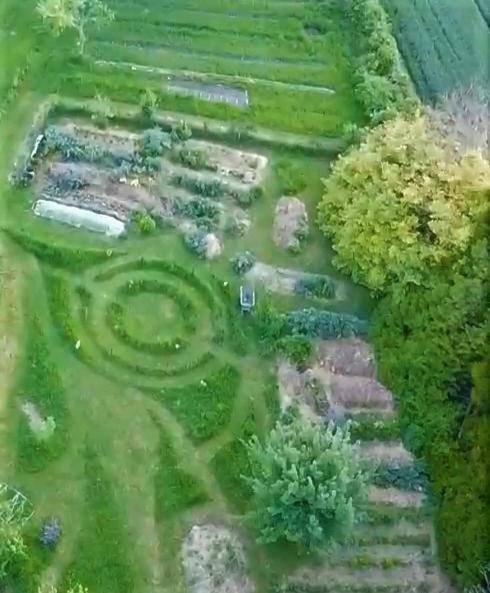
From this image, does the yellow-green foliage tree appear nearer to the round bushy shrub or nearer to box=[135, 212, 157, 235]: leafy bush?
box=[135, 212, 157, 235]: leafy bush

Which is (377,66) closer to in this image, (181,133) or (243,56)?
(243,56)

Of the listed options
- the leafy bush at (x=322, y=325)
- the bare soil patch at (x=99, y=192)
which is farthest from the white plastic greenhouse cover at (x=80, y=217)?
the leafy bush at (x=322, y=325)

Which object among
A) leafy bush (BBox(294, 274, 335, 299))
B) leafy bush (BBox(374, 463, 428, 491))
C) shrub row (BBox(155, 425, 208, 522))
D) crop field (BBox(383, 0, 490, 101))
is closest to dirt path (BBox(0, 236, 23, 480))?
shrub row (BBox(155, 425, 208, 522))

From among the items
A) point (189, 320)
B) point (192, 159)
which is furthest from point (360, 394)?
point (192, 159)

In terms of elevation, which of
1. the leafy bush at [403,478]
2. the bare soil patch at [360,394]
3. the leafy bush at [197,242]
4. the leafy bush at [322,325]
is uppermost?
the leafy bush at [197,242]

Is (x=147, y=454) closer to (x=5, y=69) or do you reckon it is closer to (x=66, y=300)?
(x=66, y=300)

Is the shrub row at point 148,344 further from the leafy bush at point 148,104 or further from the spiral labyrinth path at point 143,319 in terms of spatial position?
the leafy bush at point 148,104

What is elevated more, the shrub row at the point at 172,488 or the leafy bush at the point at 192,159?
the leafy bush at the point at 192,159
